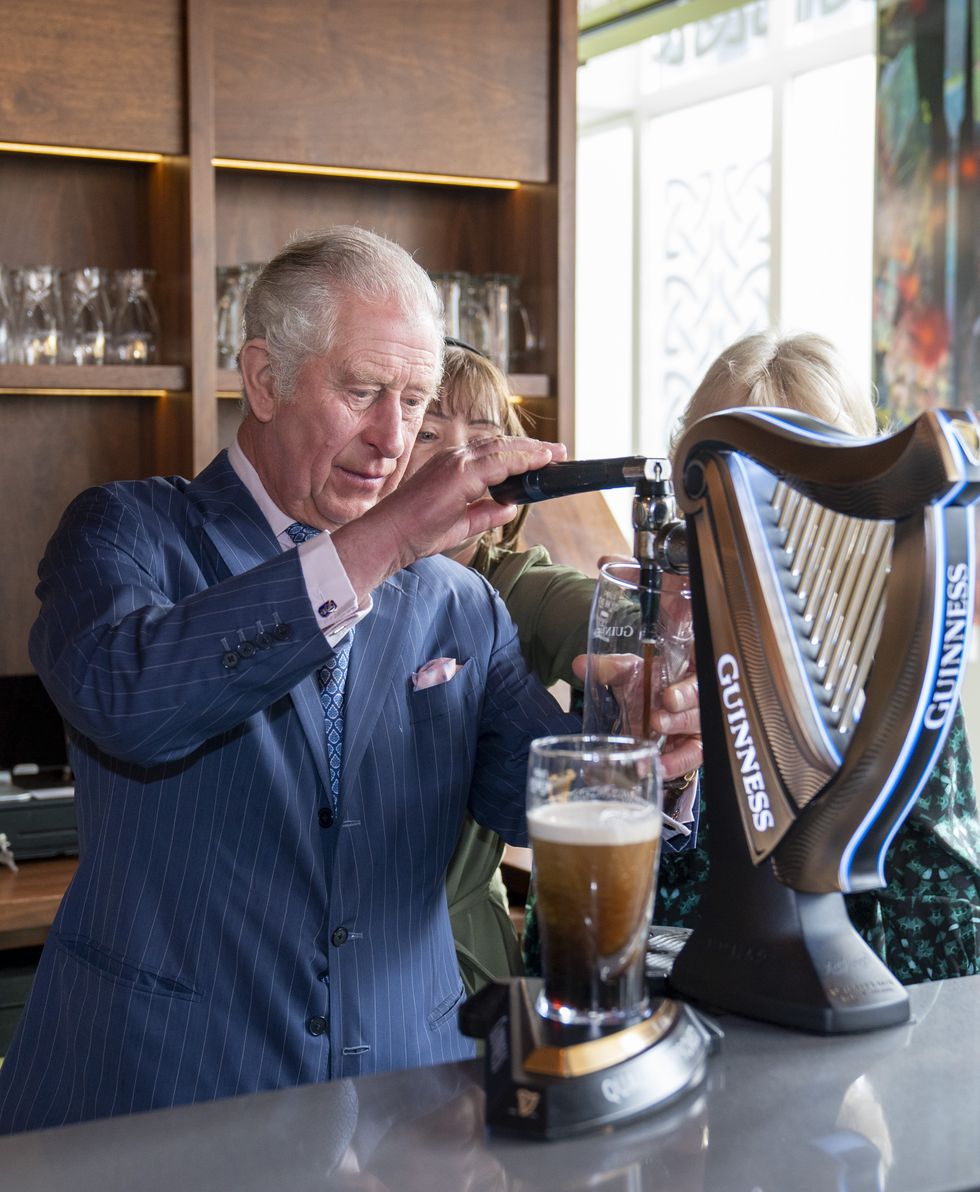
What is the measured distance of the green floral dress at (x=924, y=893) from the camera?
1.58 m

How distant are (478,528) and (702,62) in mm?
4741

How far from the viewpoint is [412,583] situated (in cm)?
171

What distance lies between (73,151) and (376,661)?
1.72 m

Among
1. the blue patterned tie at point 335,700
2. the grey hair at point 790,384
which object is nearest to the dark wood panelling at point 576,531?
the grey hair at point 790,384

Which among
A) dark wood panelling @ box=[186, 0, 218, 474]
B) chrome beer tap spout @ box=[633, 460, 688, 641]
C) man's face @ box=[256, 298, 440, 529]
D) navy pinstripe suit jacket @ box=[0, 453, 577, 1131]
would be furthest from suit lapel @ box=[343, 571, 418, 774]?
dark wood panelling @ box=[186, 0, 218, 474]

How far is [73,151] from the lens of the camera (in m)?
2.88

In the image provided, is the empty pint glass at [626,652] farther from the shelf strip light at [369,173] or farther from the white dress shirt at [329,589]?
the shelf strip light at [369,173]

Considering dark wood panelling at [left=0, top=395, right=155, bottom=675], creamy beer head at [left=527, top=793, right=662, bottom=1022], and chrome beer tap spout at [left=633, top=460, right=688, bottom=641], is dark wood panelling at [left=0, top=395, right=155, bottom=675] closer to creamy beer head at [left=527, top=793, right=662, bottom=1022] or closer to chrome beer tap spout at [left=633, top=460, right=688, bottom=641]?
chrome beer tap spout at [left=633, top=460, right=688, bottom=641]

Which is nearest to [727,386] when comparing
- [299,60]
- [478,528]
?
[478,528]

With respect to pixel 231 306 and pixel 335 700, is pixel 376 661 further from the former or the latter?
pixel 231 306

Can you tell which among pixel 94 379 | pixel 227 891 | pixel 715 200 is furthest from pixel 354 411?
pixel 715 200

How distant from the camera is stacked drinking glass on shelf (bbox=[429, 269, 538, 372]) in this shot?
3213 mm

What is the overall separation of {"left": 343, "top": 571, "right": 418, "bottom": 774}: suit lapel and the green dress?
343 mm

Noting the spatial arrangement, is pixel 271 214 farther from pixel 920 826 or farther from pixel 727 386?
pixel 920 826
